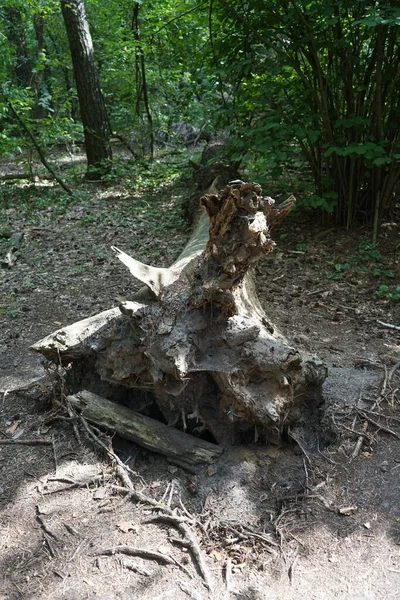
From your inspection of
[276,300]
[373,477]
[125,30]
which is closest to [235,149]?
[276,300]

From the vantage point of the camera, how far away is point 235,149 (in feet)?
19.8

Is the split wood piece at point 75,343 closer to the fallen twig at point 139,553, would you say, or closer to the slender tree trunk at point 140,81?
the fallen twig at point 139,553

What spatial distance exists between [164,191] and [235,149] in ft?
8.71

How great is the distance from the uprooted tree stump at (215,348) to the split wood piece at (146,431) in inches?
0.8

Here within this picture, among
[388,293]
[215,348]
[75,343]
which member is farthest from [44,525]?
[388,293]

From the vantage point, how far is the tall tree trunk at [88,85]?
8.58 metres

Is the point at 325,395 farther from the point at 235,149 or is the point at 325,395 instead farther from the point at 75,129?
the point at 75,129

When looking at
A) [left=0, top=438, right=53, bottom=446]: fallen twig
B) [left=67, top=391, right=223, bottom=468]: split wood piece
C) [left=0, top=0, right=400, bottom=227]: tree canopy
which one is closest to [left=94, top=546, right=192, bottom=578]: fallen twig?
[left=67, top=391, right=223, bottom=468]: split wood piece

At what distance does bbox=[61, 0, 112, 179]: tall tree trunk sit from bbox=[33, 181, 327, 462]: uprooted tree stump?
22.1 feet

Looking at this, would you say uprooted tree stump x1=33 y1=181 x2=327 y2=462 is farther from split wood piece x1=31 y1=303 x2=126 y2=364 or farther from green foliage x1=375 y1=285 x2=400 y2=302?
green foliage x1=375 y1=285 x2=400 y2=302

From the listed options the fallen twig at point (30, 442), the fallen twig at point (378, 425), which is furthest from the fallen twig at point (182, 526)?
the fallen twig at point (378, 425)

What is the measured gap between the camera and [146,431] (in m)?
2.96

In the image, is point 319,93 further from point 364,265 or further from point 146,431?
point 146,431

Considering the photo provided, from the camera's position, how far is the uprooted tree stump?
9.27 feet
